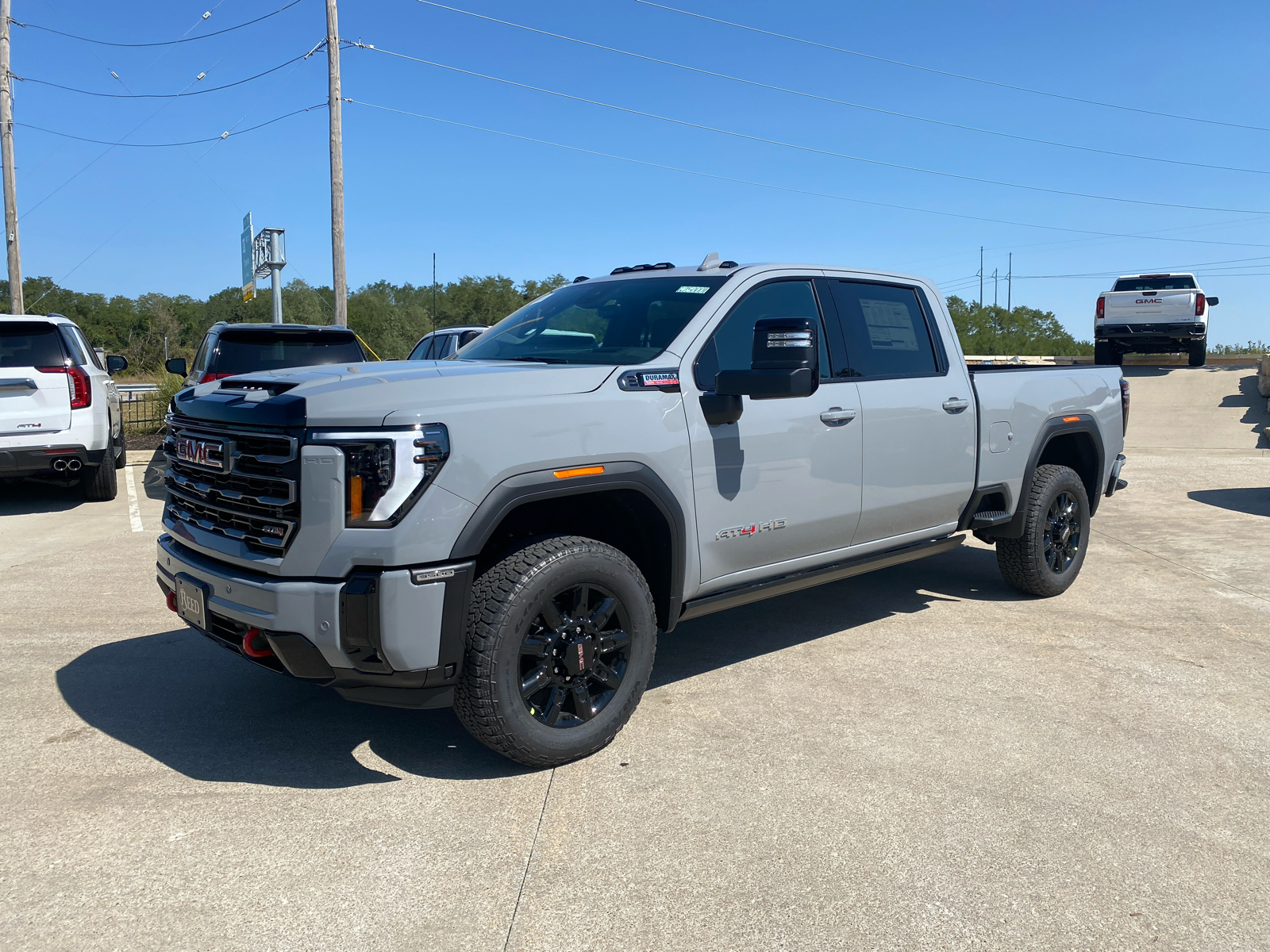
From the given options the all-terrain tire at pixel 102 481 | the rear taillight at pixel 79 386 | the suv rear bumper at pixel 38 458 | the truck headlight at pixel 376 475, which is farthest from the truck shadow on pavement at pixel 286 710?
the all-terrain tire at pixel 102 481

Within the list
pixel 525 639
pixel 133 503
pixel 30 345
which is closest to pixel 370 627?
pixel 525 639

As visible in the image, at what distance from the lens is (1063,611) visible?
6102mm

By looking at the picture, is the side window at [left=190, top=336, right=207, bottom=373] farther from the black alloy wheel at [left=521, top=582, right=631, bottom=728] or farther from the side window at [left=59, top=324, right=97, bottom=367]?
the black alloy wheel at [left=521, top=582, right=631, bottom=728]

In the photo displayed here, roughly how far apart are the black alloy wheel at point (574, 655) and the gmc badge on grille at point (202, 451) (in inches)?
51.5

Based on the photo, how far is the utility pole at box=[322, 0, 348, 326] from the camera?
1788cm

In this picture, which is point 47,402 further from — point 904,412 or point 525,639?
point 904,412

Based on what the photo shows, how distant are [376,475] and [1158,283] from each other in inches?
873

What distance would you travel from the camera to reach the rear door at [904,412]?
4.98 meters

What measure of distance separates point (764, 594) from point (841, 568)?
2.03 feet

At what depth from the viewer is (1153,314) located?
20.9m

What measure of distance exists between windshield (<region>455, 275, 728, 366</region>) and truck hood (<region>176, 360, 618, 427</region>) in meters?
0.36

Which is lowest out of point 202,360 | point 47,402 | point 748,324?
point 47,402

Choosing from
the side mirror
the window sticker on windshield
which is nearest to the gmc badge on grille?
the side mirror

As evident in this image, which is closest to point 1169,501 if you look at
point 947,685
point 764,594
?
point 947,685
